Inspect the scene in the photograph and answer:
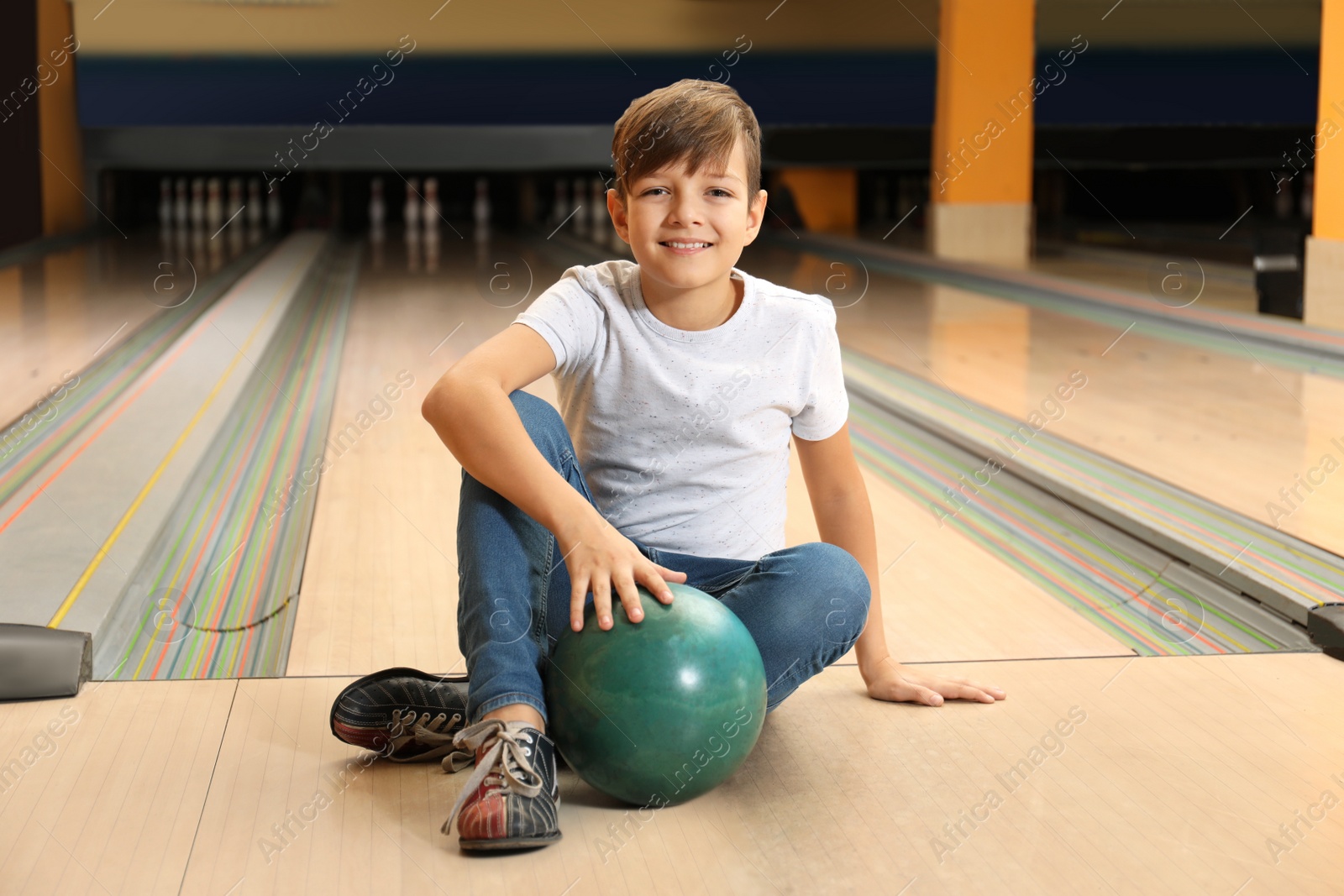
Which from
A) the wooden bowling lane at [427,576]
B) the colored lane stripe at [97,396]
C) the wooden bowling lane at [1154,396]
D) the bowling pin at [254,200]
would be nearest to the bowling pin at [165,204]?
the bowling pin at [254,200]

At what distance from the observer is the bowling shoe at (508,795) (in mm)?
962

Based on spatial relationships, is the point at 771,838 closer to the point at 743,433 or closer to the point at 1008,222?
the point at 743,433

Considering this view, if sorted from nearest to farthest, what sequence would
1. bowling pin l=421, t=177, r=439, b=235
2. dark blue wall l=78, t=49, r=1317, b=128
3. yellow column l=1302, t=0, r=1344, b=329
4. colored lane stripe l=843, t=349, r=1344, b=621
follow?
colored lane stripe l=843, t=349, r=1344, b=621 → yellow column l=1302, t=0, r=1344, b=329 → dark blue wall l=78, t=49, r=1317, b=128 → bowling pin l=421, t=177, r=439, b=235

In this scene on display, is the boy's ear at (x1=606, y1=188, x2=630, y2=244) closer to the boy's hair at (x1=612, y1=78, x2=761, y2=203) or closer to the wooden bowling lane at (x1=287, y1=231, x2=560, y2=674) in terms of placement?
the boy's hair at (x1=612, y1=78, x2=761, y2=203)

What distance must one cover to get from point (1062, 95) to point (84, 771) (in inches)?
256

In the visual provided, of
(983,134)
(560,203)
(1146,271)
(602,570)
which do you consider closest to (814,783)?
(602,570)

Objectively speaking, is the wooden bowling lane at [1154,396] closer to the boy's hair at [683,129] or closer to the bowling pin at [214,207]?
the boy's hair at [683,129]

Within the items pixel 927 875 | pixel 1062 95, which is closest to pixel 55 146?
pixel 1062 95

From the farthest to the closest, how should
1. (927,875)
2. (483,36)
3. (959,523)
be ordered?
(483,36), (959,523), (927,875)

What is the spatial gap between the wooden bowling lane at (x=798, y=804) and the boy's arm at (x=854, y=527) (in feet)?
0.06

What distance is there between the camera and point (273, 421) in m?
2.73

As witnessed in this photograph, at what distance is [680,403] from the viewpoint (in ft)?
3.76

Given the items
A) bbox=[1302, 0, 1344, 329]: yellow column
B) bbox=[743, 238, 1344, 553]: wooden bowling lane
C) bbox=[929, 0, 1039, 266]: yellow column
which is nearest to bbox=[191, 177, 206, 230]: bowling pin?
bbox=[929, 0, 1039, 266]: yellow column

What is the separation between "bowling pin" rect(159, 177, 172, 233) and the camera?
770 centimetres
